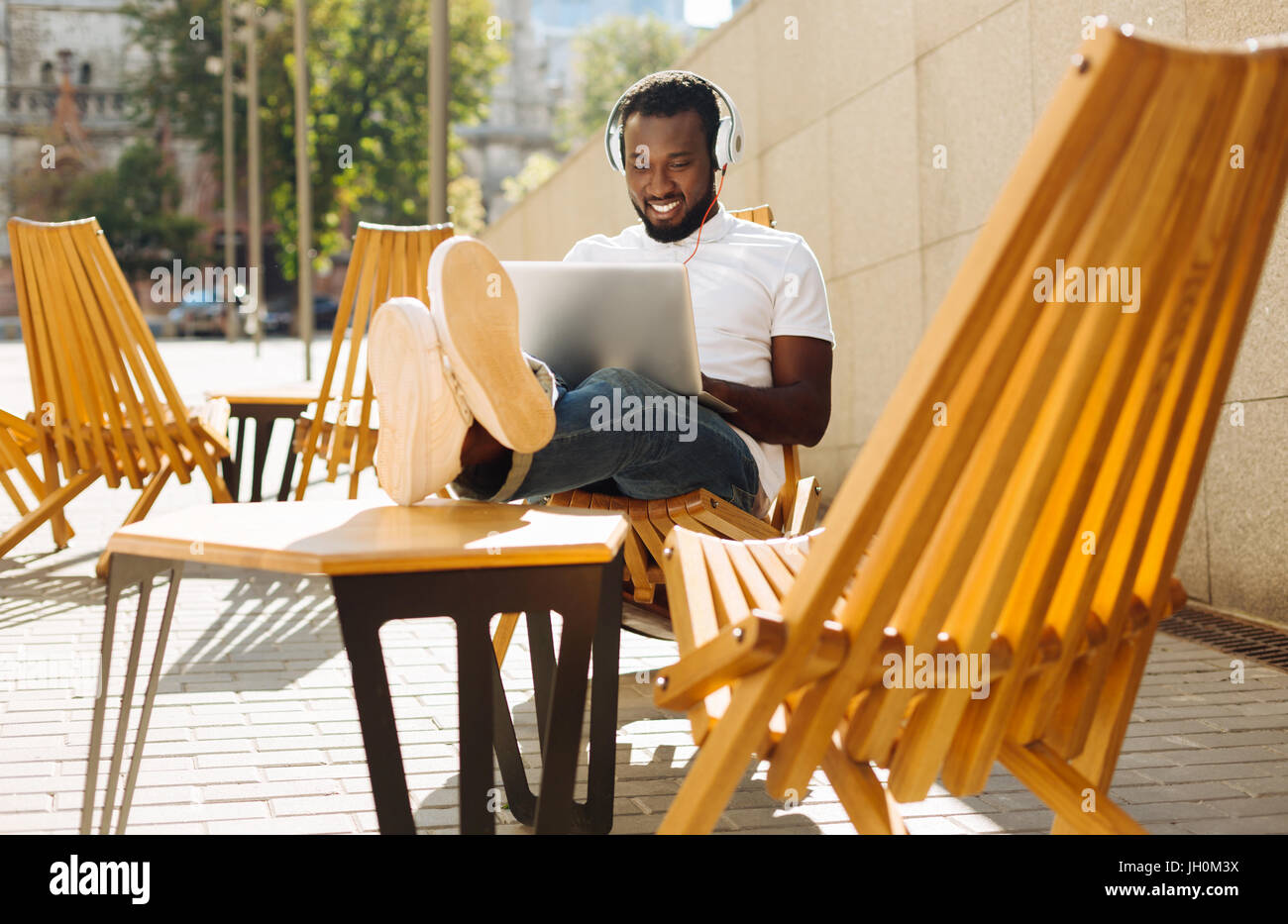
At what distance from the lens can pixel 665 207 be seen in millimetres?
3609

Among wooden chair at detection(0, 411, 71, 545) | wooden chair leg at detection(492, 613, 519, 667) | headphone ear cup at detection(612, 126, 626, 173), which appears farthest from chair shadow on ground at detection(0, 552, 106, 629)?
headphone ear cup at detection(612, 126, 626, 173)

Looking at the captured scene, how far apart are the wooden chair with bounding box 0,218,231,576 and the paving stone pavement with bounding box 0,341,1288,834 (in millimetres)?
621

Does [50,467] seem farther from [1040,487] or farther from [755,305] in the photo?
[1040,487]

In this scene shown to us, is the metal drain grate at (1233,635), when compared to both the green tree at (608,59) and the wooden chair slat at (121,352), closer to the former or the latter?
the wooden chair slat at (121,352)

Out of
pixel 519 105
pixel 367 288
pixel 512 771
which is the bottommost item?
pixel 512 771

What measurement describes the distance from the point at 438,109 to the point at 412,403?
4.58 metres

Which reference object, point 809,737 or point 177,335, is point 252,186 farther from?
point 809,737

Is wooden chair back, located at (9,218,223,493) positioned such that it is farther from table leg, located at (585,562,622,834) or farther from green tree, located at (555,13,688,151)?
green tree, located at (555,13,688,151)

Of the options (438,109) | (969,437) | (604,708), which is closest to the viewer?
(969,437)

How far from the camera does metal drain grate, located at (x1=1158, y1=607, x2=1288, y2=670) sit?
3.80 metres

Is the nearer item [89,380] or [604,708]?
[604,708]

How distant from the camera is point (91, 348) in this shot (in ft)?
16.7

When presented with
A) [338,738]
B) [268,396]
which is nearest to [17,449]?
[268,396]
